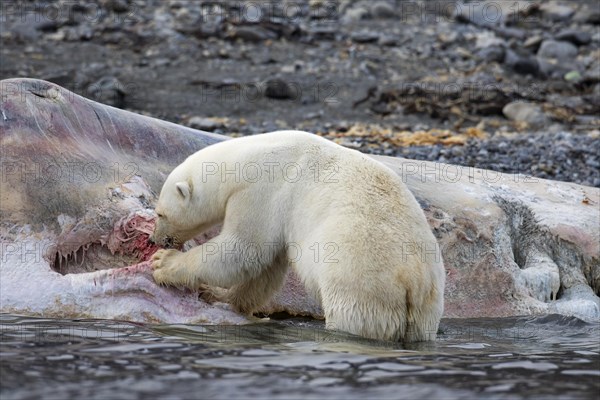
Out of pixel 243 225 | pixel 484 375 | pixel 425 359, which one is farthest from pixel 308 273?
pixel 484 375

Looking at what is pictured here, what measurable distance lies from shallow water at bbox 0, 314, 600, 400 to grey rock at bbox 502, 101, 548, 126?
8711 millimetres

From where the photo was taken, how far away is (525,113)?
1502 centimetres

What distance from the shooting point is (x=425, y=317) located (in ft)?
19.0

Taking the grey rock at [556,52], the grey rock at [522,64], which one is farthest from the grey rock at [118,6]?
the grey rock at [556,52]

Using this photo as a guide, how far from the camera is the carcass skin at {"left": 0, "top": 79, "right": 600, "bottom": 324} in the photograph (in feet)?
20.2

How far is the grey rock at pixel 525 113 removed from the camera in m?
14.9

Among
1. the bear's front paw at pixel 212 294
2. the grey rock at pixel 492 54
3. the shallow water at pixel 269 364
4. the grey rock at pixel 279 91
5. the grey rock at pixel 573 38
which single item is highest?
the grey rock at pixel 573 38

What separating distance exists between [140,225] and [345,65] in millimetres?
10647

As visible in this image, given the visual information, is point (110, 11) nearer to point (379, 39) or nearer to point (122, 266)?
point (379, 39)

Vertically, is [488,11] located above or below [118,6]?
above

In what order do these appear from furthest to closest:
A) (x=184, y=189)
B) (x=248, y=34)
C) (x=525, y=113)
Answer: (x=248, y=34)
(x=525, y=113)
(x=184, y=189)

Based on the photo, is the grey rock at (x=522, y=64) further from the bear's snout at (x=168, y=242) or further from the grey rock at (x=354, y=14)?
the bear's snout at (x=168, y=242)

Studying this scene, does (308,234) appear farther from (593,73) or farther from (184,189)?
(593,73)

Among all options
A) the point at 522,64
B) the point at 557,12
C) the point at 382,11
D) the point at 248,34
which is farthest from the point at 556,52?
the point at 248,34
